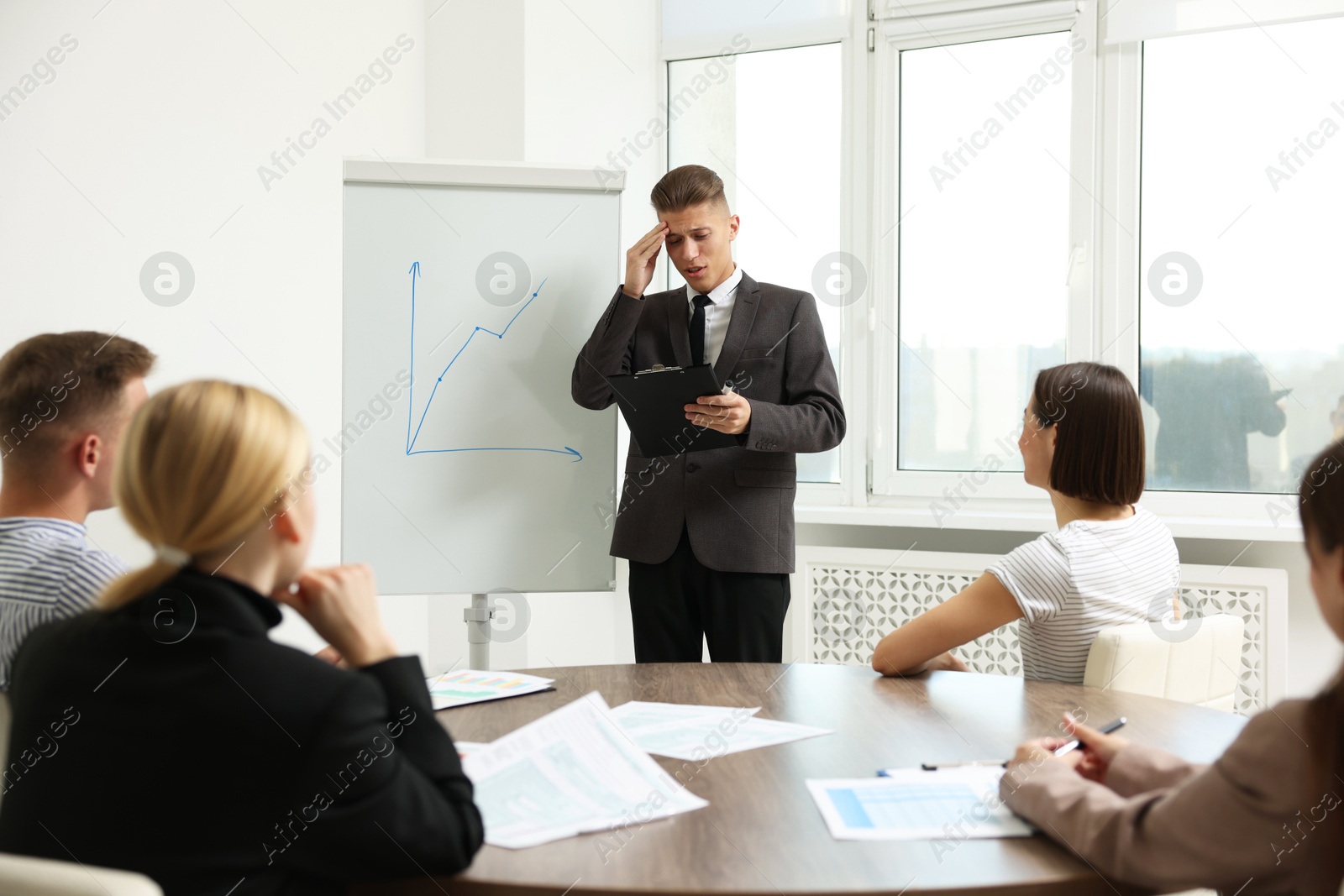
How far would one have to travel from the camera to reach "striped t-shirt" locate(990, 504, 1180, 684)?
152 centimetres

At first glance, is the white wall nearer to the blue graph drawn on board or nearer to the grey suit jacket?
the blue graph drawn on board

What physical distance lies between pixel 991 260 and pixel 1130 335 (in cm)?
49

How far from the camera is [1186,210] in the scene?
3012 mm

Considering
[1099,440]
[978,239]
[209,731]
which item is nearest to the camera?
[209,731]

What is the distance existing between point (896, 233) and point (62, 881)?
307 cm

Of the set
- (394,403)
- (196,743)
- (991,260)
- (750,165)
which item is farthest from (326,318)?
(196,743)

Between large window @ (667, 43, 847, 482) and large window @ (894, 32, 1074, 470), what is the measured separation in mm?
247

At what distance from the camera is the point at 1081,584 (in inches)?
59.8

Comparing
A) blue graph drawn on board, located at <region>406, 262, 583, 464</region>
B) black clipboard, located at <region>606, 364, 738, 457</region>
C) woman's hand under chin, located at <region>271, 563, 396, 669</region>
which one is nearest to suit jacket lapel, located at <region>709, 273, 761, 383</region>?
black clipboard, located at <region>606, 364, 738, 457</region>

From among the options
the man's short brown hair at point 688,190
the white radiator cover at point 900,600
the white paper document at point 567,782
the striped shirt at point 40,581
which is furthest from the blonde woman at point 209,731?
the white radiator cover at point 900,600

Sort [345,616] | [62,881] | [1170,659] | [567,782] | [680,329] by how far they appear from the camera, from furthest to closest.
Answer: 1. [680,329]
2. [1170,659]
3. [567,782]
4. [345,616]
5. [62,881]

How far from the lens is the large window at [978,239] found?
3.17 meters

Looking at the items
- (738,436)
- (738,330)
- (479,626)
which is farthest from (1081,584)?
(479,626)

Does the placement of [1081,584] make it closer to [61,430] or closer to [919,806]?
[919,806]
